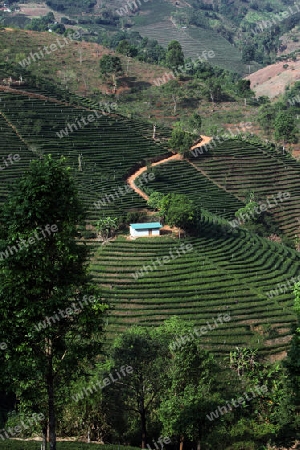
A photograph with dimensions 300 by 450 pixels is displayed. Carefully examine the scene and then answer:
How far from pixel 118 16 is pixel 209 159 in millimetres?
144249

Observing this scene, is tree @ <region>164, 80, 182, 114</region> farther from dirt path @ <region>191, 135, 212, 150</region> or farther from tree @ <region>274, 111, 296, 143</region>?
tree @ <region>274, 111, 296, 143</region>

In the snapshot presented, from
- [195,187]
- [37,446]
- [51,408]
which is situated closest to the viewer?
[51,408]

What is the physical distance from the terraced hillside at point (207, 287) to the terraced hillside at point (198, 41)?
12287 cm

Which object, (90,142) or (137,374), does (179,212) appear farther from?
(137,374)

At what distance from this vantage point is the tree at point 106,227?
4497 cm

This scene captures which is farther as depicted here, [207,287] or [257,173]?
[257,173]

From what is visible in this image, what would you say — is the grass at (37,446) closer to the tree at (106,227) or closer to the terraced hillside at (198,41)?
the tree at (106,227)

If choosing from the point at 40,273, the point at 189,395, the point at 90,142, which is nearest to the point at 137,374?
the point at 189,395

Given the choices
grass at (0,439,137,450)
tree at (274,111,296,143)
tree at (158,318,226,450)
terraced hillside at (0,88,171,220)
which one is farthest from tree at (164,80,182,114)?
grass at (0,439,137,450)

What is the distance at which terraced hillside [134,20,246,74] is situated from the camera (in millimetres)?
161750

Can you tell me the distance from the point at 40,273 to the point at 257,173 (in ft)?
174

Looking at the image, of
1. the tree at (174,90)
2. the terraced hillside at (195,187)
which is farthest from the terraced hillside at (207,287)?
the tree at (174,90)

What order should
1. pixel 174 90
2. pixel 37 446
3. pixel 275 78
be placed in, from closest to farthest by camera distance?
pixel 37 446
pixel 174 90
pixel 275 78

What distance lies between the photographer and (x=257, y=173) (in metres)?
64.3
